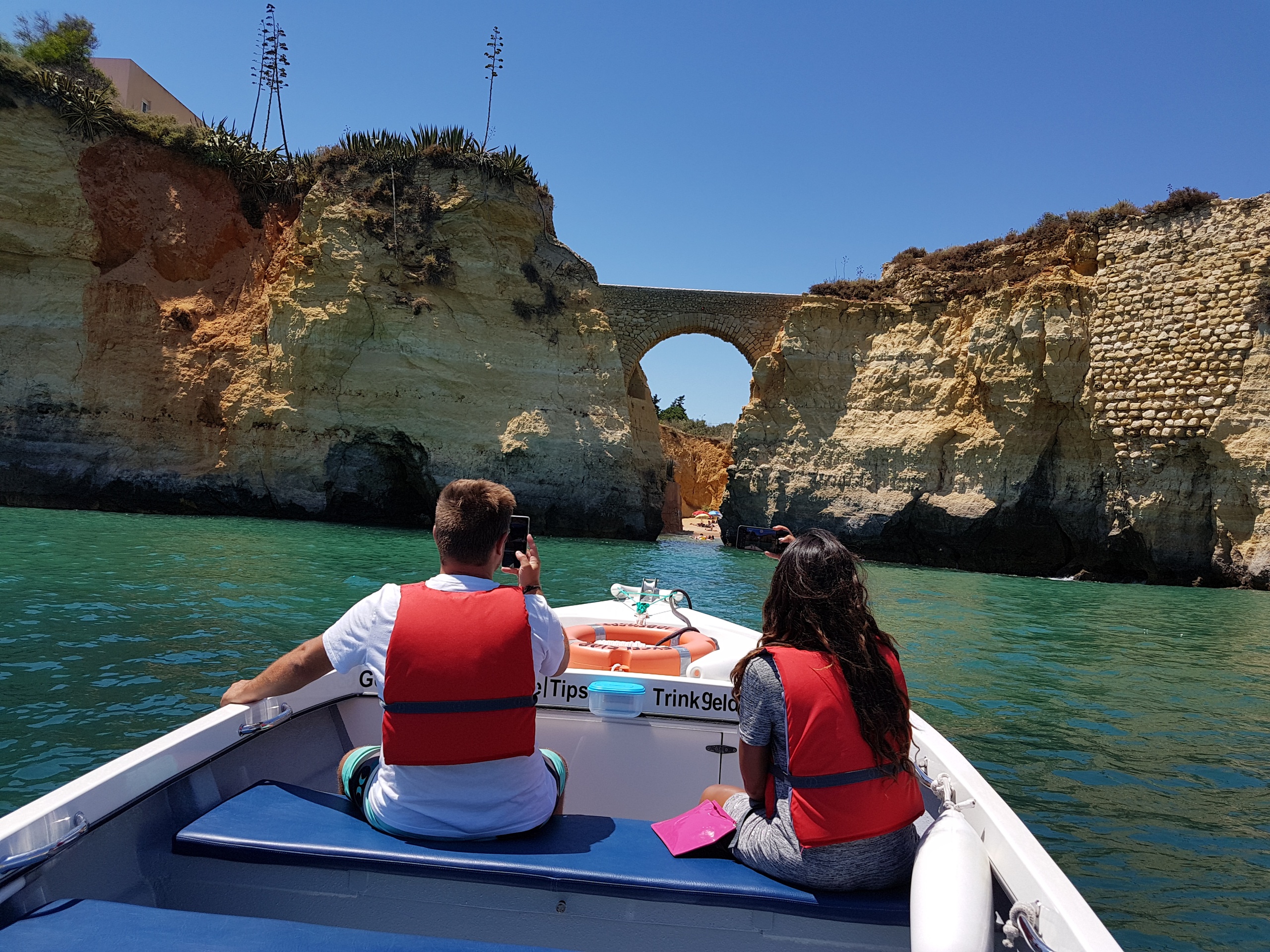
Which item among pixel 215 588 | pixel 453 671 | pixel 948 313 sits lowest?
pixel 215 588

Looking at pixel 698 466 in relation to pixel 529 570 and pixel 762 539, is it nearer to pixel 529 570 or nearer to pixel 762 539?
pixel 762 539

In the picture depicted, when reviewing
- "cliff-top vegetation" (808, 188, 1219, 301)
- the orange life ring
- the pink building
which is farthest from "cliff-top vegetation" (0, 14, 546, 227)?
the orange life ring

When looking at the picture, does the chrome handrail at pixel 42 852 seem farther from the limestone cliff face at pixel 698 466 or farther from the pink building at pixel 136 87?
the limestone cliff face at pixel 698 466

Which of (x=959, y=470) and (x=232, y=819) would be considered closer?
(x=232, y=819)

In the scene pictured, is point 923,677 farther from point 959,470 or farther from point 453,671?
point 959,470

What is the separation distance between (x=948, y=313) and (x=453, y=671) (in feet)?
76.1

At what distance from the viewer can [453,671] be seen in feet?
7.39

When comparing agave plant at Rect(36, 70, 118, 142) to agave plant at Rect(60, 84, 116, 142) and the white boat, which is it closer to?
agave plant at Rect(60, 84, 116, 142)

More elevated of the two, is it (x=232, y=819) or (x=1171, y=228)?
(x=1171, y=228)

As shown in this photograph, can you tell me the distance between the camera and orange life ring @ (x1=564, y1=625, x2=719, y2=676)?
450 cm

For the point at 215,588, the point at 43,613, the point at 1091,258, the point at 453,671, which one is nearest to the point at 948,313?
the point at 1091,258

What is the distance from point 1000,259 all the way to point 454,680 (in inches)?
913

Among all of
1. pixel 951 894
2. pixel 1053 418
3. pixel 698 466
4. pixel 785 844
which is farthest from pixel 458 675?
pixel 698 466

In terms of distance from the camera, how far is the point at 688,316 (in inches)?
1023
